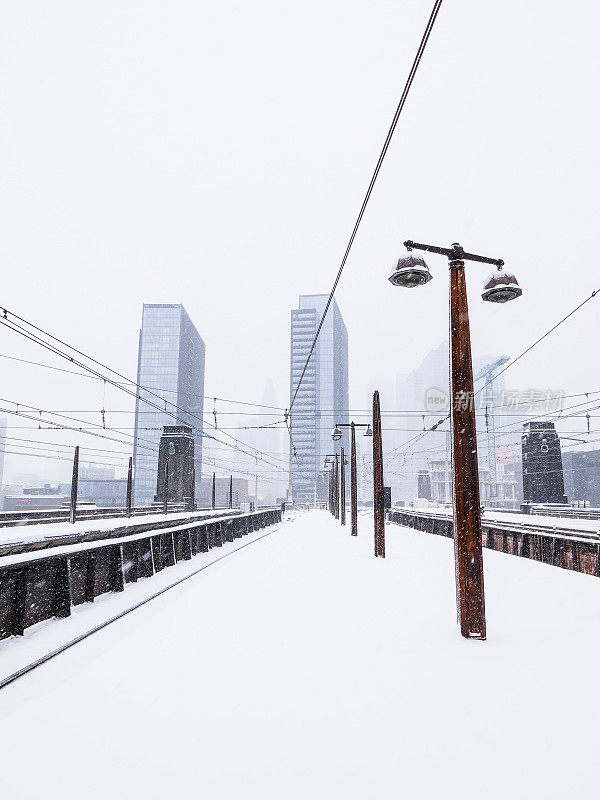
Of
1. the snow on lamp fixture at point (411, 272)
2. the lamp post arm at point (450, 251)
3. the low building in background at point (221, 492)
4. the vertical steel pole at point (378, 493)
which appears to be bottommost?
the low building in background at point (221, 492)

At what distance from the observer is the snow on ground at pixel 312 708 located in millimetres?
2973

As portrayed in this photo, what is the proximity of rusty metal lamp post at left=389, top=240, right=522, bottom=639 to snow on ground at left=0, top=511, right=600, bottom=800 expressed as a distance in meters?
0.47

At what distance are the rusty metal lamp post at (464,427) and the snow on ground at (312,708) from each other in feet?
1.55

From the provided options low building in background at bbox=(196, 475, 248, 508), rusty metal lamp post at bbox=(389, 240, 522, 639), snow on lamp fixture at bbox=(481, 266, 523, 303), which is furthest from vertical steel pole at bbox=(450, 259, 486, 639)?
low building in background at bbox=(196, 475, 248, 508)

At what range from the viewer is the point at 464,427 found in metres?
6.34

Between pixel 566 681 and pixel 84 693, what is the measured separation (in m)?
4.10

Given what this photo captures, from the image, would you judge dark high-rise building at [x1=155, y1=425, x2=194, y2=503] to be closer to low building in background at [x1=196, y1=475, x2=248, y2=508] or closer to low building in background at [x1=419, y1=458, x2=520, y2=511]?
low building in background at [x1=419, y1=458, x2=520, y2=511]

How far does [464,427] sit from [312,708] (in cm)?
367

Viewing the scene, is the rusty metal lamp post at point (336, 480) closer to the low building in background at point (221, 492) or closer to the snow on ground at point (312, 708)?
the snow on ground at point (312, 708)

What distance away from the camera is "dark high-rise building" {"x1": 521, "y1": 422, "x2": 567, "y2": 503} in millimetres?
45781

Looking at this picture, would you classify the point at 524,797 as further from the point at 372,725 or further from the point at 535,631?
the point at 535,631

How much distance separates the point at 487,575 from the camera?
37.2 feet

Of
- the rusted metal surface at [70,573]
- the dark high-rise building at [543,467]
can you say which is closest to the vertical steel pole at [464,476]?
the rusted metal surface at [70,573]

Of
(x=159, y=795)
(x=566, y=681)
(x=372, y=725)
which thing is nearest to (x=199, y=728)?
(x=159, y=795)
